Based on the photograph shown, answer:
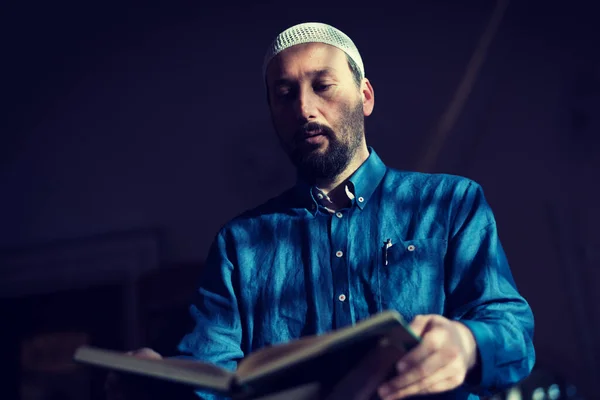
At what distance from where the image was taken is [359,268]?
1.25 metres

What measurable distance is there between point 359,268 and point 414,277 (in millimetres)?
113

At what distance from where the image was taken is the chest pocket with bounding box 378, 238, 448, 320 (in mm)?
1179

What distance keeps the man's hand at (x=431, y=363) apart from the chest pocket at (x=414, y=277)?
0.28m

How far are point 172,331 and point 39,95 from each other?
1.38 m

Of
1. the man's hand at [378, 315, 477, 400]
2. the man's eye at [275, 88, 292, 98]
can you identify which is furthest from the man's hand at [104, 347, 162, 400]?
the man's eye at [275, 88, 292, 98]

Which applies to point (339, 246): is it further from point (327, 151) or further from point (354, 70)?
point (354, 70)

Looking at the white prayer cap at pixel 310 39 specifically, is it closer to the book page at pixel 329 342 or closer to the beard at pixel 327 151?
A: the beard at pixel 327 151

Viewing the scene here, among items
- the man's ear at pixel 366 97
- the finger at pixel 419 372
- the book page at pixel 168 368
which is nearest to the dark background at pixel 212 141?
the man's ear at pixel 366 97

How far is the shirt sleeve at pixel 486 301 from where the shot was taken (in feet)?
3.13

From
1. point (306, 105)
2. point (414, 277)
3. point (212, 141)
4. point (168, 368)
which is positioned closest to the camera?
point (168, 368)

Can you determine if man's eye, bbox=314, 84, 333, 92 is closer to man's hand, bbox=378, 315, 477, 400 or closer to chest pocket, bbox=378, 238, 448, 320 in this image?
chest pocket, bbox=378, 238, 448, 320

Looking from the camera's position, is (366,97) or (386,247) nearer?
(386,247)

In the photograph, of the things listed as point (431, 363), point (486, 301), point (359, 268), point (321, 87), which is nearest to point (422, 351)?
point (431, 363)

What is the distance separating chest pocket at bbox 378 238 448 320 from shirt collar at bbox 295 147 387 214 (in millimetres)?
160
